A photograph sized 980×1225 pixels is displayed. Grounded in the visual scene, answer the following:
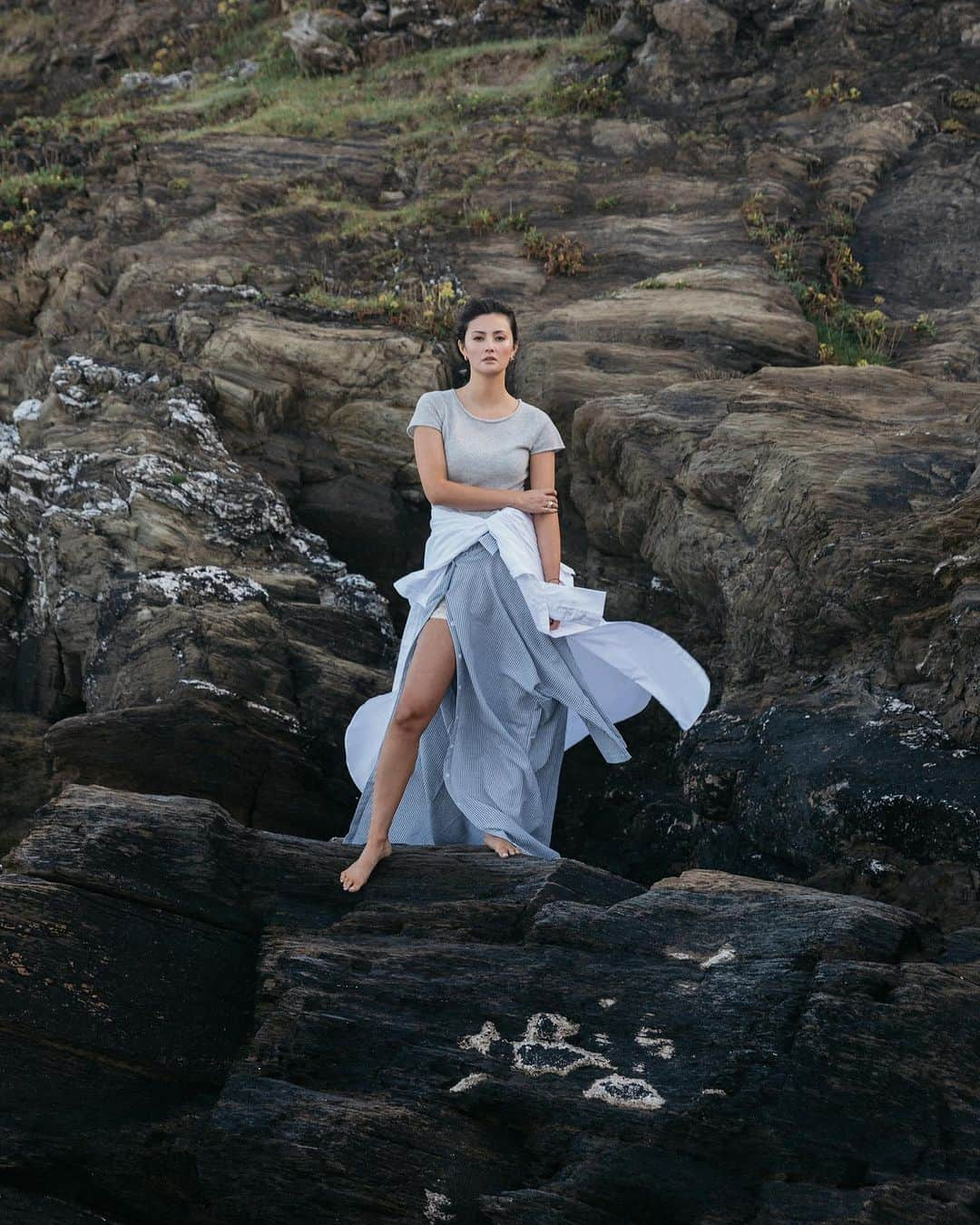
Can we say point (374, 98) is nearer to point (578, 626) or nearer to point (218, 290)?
point (218, 290)

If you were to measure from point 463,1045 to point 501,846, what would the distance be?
137 centimetres

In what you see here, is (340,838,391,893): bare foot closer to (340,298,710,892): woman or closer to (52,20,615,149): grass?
(340,298,710,892): woman

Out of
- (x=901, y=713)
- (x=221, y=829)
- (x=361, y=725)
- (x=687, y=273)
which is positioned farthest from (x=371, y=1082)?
(x=687, y=273)

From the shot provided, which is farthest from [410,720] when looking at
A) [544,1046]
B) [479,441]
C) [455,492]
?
[544,1046]

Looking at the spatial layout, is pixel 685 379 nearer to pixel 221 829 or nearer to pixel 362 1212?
pixel 221 829

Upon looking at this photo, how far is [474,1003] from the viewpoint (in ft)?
16.4

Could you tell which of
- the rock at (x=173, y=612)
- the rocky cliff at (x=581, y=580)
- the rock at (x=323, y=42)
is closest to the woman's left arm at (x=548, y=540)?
the rocky cliff at (x=581, y=580)

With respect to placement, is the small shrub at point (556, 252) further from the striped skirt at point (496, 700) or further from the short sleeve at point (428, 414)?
the striped skirt at point (496, 700)

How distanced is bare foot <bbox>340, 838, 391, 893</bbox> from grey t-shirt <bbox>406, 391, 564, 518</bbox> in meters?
1.96

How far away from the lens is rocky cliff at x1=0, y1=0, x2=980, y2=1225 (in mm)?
4605

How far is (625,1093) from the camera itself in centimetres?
456

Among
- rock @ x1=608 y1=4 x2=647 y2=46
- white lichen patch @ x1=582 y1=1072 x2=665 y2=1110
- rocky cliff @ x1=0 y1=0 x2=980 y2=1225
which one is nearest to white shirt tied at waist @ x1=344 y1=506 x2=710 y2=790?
rocky cliff @ x1=0 y1=0 x2=980 y2=1225

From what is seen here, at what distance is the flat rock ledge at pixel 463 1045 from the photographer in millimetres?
4312

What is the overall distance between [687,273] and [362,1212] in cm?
1079
